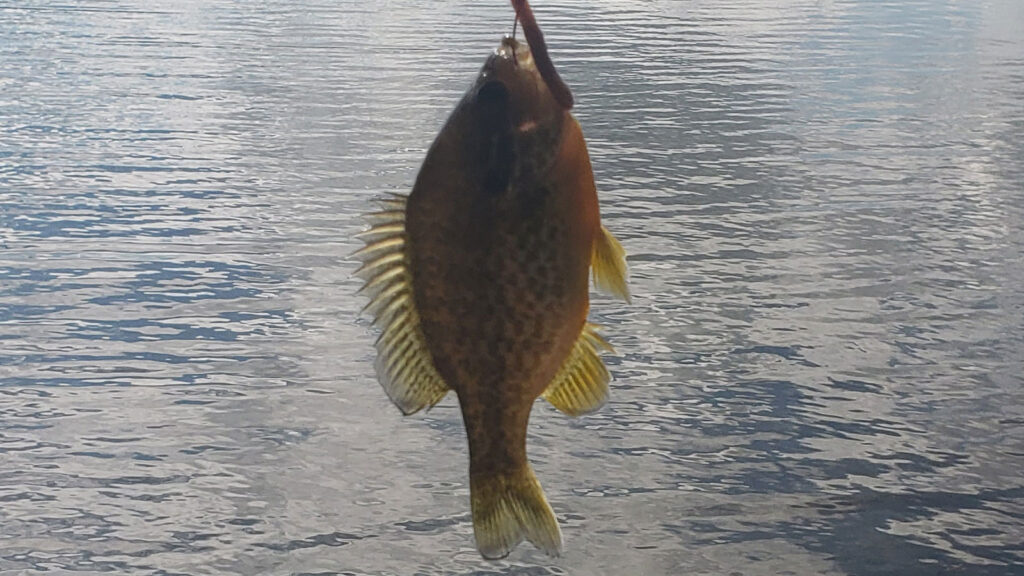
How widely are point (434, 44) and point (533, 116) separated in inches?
561

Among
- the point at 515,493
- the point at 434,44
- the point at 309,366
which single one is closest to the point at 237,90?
the point at 434,44

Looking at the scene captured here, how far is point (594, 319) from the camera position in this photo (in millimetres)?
4879

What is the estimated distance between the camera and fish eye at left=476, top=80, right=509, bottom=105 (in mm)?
815

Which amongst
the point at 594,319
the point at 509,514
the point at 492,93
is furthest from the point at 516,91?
the point at 594,319

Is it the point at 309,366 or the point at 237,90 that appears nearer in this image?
the point at 309,366

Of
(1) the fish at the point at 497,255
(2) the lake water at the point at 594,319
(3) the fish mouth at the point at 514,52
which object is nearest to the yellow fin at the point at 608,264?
(1) the fish at the point at 497,255

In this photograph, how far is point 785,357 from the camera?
15.1 feet

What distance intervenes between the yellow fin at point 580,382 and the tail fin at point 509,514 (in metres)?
0.09

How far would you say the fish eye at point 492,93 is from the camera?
82 centimetres

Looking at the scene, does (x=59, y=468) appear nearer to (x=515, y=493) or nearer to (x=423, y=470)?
(x=423, y=470)

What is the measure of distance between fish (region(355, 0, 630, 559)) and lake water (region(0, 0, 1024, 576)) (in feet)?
7.73

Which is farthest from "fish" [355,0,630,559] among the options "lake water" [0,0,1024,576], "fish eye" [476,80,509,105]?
"lake water" [0,0,1024,576]

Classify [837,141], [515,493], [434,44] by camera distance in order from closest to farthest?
[515,493] → [837,141] → [434,44]

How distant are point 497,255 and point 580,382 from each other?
0.36ft
